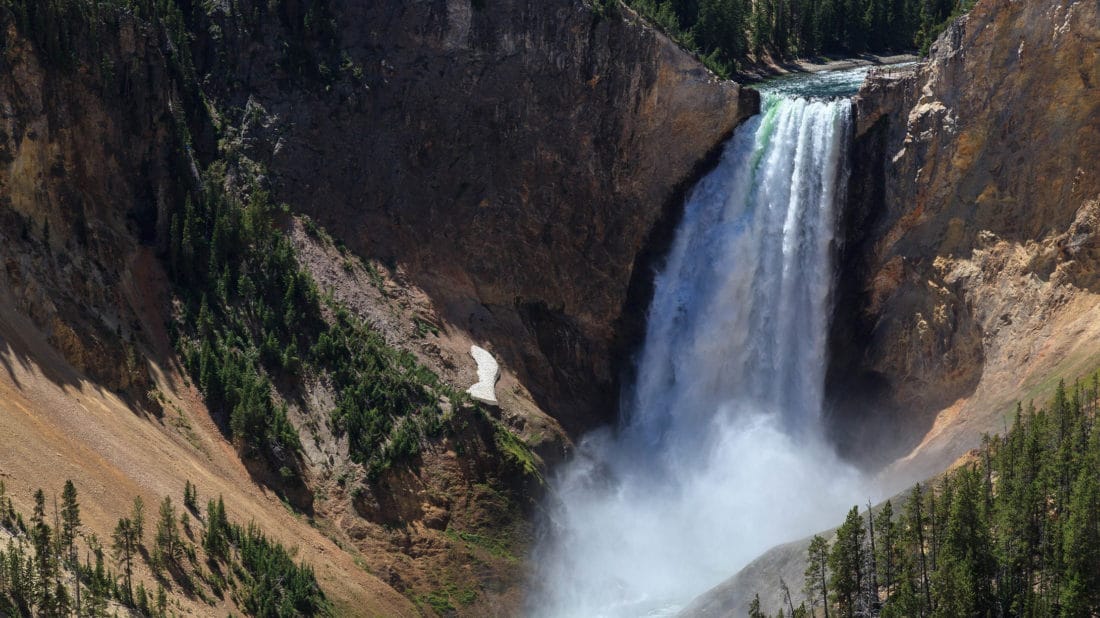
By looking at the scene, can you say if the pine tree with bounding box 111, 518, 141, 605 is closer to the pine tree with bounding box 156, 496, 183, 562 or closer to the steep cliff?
the steep cliff

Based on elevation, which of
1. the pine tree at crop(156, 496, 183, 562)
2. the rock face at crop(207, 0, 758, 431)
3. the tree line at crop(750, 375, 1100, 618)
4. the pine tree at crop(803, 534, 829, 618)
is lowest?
the pine tree at crop(156, 496, 183, 562)

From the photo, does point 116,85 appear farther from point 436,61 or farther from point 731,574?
point 731,574

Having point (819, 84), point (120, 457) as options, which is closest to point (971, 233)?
point (819, 84)

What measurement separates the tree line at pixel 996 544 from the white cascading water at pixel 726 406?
1073cm

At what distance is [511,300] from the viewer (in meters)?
67.8

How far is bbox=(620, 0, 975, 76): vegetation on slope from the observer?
85562mm

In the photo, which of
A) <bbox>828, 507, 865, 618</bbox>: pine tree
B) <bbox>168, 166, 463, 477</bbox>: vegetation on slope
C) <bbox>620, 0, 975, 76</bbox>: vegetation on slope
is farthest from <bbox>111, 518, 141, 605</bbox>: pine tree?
Result: <bbox>620, 0, 975, 76</bbox>: vegetation on slope

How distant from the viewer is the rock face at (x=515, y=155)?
66.6m

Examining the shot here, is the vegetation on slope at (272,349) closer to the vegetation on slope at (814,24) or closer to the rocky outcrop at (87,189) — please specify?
the rocky outcrop at (87,189)

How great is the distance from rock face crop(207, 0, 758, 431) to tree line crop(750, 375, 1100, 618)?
Result: 21821mm

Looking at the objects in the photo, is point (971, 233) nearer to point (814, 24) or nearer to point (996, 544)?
point (996, 544)

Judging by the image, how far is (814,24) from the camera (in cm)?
8931

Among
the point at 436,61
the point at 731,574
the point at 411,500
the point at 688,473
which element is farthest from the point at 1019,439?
the point at 436,61

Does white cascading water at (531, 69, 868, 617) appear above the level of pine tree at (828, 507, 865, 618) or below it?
above
